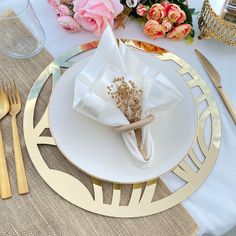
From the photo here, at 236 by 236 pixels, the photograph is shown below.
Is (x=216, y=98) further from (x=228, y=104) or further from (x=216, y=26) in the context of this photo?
(x=216, y=26)

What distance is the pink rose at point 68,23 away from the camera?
2.28ft

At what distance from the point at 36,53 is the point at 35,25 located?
2.4 inches

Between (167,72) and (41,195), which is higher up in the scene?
(167,72)

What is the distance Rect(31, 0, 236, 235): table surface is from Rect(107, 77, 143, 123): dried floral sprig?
0.12 m

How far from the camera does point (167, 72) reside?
60cm

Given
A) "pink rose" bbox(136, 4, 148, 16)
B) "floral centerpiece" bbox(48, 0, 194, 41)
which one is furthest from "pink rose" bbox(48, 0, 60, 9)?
"pink rose" bbox(136, 4, 148, 16)

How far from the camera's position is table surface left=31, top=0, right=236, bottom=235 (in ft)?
1.66

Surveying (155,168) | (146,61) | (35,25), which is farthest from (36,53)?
(155,168)

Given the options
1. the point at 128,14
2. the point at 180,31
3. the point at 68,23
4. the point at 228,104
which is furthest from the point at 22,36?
the point at 228,104

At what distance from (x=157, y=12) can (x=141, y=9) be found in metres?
0.04

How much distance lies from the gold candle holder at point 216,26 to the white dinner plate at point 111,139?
0.18 m

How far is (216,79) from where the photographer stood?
0.64 metres

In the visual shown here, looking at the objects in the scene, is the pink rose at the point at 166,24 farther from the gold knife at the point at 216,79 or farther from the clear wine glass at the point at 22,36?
the clear wine glass at the point at 22,36

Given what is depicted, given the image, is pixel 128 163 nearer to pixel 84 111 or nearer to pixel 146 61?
pixel 84 111
